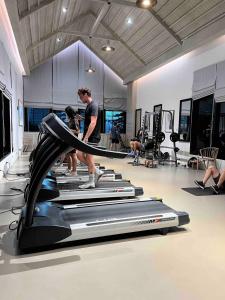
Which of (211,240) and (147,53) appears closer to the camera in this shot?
(211,240)

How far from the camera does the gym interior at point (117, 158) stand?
1853mm

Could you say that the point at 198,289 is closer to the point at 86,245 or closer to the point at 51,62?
the point at 86,245

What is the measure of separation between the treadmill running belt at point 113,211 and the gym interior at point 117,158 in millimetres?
21

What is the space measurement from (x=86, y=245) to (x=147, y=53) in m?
8.43

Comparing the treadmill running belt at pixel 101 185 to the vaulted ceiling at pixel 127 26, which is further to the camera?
the vaulted ceiling at pixel 127 26

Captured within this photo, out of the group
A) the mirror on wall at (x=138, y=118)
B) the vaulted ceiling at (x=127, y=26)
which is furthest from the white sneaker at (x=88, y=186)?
the mirror on wall at (x=138, y=118)

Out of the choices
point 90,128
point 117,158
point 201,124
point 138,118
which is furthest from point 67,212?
point 138,118

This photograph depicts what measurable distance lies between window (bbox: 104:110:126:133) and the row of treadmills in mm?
9392

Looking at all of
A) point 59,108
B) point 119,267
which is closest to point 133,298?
point 119,267

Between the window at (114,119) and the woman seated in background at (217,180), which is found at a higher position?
the window at (114,119)

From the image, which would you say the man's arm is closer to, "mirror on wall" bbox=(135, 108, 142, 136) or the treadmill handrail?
the treadmill handrail

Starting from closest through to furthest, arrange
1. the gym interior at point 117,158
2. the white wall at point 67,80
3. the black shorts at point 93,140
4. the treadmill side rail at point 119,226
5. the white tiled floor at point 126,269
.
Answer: the white tiled floor at point 126,269
the gym interior at point 117,158
the treadmill side rail at point 119,226
the black shorts at point 93,140
the white wall at point 67,80

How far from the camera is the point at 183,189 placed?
4.51m

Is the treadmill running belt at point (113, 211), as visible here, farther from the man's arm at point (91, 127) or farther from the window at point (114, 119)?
the window at point (114, 119)
